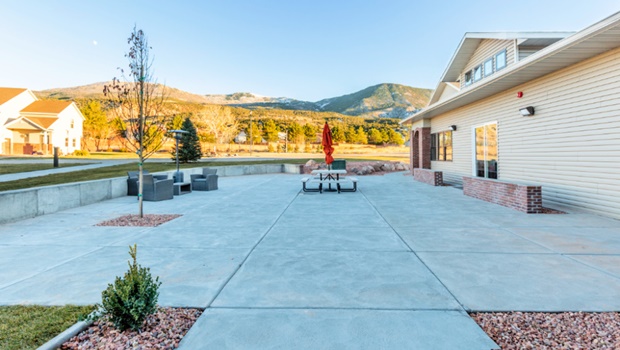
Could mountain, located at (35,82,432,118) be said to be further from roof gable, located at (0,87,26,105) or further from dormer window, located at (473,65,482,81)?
dormer window, located at (473,65,482,81)

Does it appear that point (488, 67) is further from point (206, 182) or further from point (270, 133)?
point (270, 133)

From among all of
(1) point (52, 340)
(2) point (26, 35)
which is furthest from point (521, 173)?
(2) point (26, 35)

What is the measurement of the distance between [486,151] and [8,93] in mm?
49633

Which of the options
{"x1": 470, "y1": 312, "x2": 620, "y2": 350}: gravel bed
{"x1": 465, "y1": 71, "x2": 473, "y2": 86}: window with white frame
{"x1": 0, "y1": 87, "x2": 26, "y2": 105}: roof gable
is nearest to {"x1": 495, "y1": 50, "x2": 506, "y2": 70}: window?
{"x1": 465, "y1": 71, "x2": 473, "y2": 86}: window with white frame

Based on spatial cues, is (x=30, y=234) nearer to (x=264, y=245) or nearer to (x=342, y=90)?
(x=264, y=245)

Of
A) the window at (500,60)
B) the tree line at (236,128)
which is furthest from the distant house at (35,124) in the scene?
the window at (500,60)

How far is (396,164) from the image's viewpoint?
23766 mm

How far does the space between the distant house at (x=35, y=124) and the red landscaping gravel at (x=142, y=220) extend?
1440 inches

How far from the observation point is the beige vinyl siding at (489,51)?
10938 mm

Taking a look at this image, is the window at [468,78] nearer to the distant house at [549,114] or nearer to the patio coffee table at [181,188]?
the distant house at [549,114]

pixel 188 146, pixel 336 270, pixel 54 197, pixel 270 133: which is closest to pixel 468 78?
pixel 336 270

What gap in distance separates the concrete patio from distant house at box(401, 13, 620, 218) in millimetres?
1160

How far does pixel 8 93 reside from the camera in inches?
1428

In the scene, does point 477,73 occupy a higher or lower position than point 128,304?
higher
